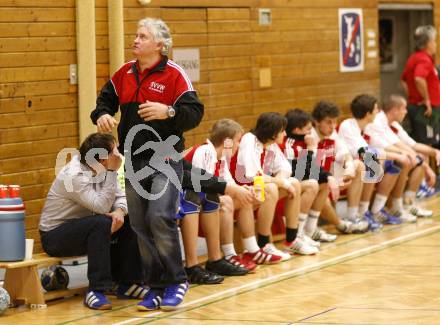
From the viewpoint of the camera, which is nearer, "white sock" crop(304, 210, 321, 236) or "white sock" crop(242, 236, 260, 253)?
"white sock" crop(242, 236, 260, 253)

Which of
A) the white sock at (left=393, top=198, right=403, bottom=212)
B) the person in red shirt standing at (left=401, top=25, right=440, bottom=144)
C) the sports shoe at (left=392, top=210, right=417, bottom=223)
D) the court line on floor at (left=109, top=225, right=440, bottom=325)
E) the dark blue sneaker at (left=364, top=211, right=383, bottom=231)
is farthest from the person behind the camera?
the person in red shirt standing at (left=401, top=25, right=440, bottom=144)

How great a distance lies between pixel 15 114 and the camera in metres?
8.33

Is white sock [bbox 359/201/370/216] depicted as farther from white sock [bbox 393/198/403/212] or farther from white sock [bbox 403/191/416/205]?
white sock [bbox 403/191/416/205]

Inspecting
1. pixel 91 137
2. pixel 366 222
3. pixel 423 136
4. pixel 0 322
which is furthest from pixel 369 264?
pixel 423 136

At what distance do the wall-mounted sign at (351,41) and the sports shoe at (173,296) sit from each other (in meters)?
5.75

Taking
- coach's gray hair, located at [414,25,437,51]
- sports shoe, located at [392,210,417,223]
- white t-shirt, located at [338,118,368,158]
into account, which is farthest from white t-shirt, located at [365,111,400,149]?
coach's gray hair, located at [414,25,437,51]

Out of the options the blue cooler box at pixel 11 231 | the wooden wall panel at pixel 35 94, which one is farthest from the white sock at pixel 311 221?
the blue cooler box at pixel 11 231

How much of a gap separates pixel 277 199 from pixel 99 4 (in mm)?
2263

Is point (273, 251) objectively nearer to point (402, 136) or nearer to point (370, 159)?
point (370, 159)

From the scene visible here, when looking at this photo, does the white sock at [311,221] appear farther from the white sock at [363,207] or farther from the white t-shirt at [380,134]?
→ the white t-shirt at [380,134]

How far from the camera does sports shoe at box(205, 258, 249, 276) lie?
825 centimetres

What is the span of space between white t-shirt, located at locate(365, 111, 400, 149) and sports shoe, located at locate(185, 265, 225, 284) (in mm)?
3233

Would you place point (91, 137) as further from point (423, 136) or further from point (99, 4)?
point (423, 136)

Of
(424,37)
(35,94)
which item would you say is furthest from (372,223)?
(35,94)
